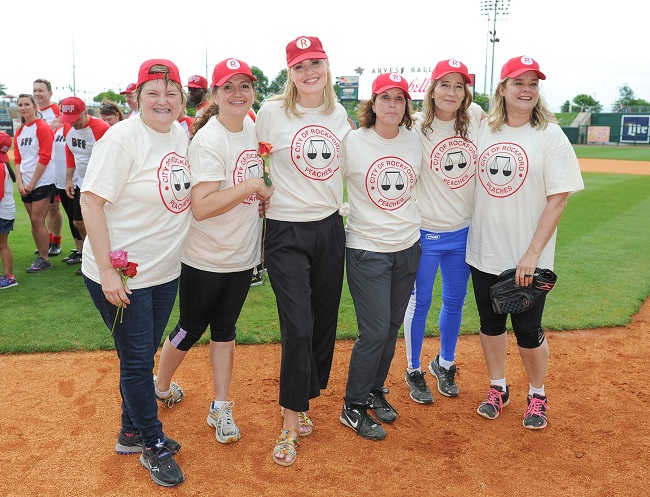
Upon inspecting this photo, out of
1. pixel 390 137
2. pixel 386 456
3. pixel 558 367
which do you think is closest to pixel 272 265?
pixel 390 137

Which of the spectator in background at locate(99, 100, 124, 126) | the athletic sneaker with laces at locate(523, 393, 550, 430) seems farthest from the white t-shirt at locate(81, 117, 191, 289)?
the spectator in background at locate(99, 100, 124, 126)

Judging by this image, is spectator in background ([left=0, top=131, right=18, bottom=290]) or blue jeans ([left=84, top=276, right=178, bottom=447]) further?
spectator in background ([left=0, top=131, right=18, bottom=290])

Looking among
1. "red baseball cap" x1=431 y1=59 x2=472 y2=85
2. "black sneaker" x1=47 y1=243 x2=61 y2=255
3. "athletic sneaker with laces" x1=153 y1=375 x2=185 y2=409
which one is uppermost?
"red baseball cap" x1=431 y1=59 x2=472 y2=85

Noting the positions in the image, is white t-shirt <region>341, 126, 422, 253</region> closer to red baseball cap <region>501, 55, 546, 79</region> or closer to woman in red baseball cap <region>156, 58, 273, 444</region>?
woman in red baseball cap <region>156, 58, 273, 444</region>

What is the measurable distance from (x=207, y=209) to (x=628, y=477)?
9.13ft

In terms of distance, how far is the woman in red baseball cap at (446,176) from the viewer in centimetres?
386

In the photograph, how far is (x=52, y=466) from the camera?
11.0 feet

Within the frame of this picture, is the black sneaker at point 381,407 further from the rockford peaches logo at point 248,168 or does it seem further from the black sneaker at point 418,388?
the rockford peaches logo at point 248,168

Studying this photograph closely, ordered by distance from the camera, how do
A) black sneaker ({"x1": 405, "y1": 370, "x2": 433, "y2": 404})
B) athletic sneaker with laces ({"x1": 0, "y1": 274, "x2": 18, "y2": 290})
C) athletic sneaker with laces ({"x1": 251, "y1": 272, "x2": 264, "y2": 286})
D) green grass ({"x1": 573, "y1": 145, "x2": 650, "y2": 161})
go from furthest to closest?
green grass ({"x1": 573, "y1": 145, "x2": 650, "y2": 161}) < athletic sneaker with laces ({"x1": 251, "y1": 272, "x2": 264, "y2": 286}) < athletic sneaker with laces ({"x1": 0, "y1": 274, "x2": 18, "y2": 290}) < black sneaker ({"x1": 405, "y1": 370, "x2": 433, "y2": 404})

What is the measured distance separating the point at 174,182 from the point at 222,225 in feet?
1.43

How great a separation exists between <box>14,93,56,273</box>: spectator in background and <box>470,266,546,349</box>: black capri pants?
590 centimetres

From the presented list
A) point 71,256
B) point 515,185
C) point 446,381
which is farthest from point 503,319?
point 71,256

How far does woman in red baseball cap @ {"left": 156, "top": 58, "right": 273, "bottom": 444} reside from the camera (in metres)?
3.25

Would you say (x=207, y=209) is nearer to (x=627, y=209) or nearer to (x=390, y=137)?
(x=390, y=137)
